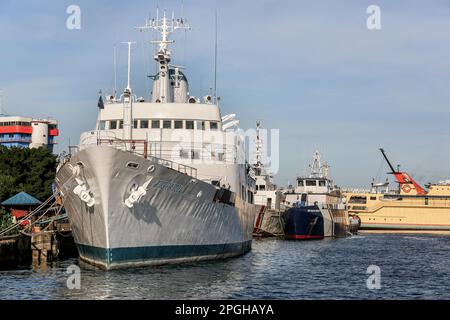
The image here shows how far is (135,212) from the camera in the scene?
25.8 meters

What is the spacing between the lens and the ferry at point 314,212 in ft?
215

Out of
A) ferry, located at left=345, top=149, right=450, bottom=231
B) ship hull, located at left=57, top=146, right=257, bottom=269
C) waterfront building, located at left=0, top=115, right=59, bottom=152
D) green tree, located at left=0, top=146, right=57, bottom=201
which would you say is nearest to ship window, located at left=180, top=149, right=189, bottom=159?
ship hull, located at left=57, top=146, right=257, bottom=269

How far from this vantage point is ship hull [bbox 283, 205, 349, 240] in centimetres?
6506

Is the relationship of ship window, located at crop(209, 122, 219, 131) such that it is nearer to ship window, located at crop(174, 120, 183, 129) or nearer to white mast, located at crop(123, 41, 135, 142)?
ship window, located at crop(174, 120, 183, 129)

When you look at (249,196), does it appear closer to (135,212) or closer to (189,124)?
(189,124)

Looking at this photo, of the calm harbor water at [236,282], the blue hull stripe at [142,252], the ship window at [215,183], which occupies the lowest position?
the calm harbor water at [236,282]

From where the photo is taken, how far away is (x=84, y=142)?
35000 mm

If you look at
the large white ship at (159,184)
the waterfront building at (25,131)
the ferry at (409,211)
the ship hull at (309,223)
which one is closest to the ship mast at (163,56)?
the large white ship at (159,184)

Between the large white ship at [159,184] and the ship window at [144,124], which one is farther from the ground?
the ship window at [144,124]

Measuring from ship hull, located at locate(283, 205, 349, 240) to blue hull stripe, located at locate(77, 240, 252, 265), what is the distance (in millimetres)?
34547

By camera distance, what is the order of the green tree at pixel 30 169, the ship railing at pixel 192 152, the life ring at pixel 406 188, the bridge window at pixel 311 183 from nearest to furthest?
1. the ship railing at pixel 192 152
2. the green tree at pixel 30 169
3. the bridge window at pixel 311 183
4. the life ring at pixel 406 188

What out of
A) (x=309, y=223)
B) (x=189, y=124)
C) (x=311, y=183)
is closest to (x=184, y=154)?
(x=189, y=124)

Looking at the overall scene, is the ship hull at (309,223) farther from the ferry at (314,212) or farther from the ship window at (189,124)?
the ship window at (189,124)
